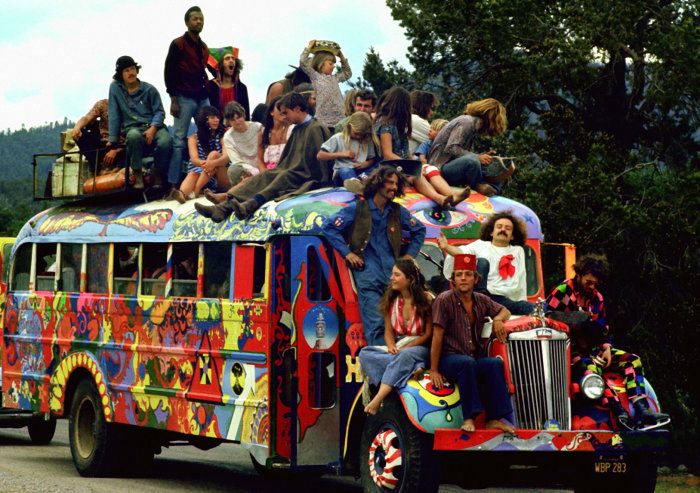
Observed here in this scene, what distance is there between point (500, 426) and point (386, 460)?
86 cm

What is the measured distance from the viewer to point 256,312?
9984mm

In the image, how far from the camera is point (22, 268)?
14492 millimetres

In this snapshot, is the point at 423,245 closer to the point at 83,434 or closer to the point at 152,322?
the point at 152,322

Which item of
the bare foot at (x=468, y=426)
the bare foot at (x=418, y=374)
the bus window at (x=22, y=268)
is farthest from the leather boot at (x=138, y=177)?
the bare foot at (x=468, y=426)

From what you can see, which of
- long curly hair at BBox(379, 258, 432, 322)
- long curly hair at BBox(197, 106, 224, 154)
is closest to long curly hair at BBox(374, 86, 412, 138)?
long curly hair at BBox(379, 258, 432, 322)

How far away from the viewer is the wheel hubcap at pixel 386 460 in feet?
28.5

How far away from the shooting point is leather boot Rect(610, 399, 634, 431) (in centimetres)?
893

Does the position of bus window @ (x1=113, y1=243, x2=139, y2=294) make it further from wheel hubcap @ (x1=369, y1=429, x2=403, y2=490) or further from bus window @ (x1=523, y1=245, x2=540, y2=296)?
wheel hubcap @ (x1=369, y1=429, x2=403, y2=490)

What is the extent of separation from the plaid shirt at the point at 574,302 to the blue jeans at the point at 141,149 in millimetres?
4825

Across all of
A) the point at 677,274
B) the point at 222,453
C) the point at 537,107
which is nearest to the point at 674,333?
the point at 677,274

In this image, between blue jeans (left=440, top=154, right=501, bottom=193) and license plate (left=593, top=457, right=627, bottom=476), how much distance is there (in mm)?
2935

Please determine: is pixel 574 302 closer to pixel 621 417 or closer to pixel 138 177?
pixel 621 417

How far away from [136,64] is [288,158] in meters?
3.56

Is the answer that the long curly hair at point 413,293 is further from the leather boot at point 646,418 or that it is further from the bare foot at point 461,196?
the leather boot at point 646,418
